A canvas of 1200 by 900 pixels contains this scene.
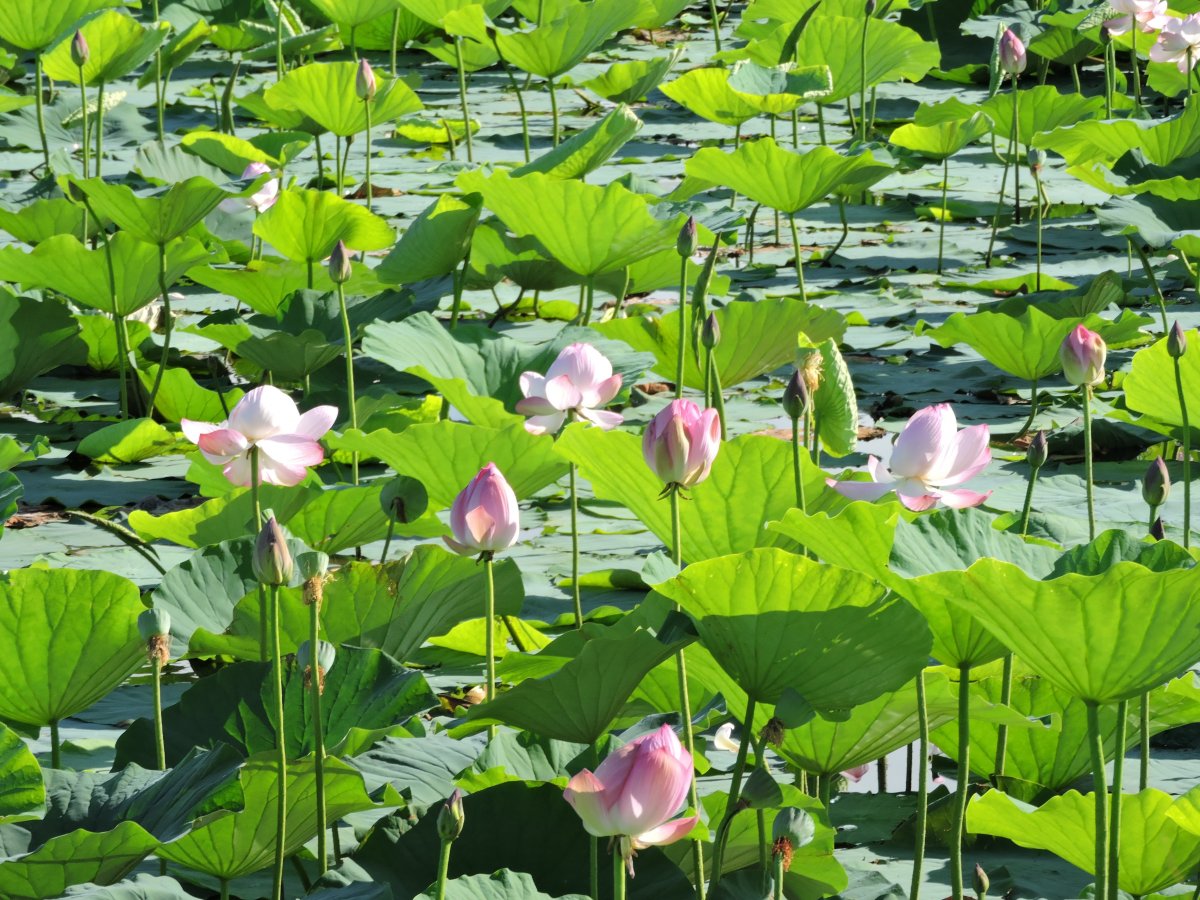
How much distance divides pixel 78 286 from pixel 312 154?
2336 mm

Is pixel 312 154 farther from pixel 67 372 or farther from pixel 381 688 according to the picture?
pixel 381 688

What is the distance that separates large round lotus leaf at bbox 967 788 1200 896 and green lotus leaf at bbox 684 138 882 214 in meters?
1.81

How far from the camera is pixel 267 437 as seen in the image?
1649 millimetres

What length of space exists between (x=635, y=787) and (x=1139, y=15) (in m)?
4.04

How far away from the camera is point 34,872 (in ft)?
3.74

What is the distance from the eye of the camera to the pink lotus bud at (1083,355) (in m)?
1.67

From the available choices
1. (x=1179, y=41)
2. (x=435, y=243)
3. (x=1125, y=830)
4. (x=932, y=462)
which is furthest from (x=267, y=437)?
(x=1179, y=41)

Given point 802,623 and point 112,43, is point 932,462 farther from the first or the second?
point 112,43

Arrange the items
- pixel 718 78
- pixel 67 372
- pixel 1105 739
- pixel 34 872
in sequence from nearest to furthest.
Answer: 1. pixel 34 872
2. pixel 1105 739
3. pixel 67 372
4. pixel 718 78

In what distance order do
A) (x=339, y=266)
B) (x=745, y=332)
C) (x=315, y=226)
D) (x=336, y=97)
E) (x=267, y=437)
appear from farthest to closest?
(x=336, y=97) → (x=315, y=226) → (x=745, y=332) → (x=339, y=266) → (x=267, y=437)

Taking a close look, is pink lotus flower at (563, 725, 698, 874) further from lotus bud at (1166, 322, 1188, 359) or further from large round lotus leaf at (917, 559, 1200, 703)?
lotus bud at (1166, 322, 1188, 359)

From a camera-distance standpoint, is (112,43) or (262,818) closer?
(262,818)

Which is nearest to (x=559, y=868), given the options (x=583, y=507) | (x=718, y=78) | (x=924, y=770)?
(x=924, y=770)

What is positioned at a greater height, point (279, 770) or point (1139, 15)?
point (1139, 15)
